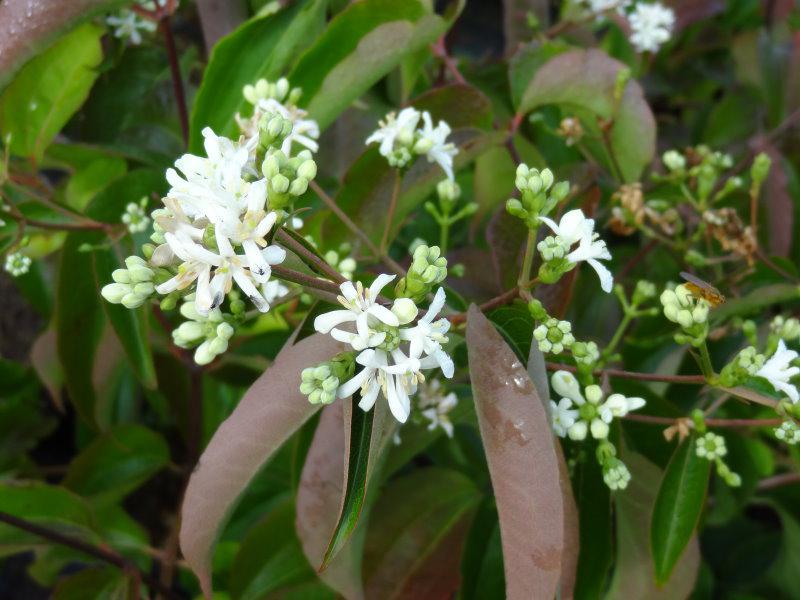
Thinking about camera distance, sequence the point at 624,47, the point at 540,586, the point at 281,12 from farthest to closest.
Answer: the point at 624,47, the point at 281,12, the point at 540,586

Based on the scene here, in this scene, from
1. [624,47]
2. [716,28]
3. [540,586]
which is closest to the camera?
[540,586]

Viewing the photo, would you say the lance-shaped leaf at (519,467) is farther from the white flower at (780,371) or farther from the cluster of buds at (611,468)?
the white flower at (780,371)

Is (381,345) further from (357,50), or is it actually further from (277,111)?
(357,50)

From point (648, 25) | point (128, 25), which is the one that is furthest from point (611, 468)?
point (648, 25)

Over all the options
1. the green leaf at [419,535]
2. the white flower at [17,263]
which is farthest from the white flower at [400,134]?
the green leaf at [419,535]

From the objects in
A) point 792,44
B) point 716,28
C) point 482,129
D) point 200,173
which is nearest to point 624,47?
point 792,44

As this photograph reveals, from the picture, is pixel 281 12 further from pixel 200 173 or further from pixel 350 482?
pixel 350 482

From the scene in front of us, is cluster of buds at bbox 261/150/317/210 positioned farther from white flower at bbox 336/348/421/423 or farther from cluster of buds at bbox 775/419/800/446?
cluster of buds at bbox 775/419/800/446

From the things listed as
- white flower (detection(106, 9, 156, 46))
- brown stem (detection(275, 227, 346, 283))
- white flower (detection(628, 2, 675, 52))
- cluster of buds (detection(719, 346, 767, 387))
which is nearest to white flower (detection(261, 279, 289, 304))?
brown stem (detection(275, 227, 346, 283))
